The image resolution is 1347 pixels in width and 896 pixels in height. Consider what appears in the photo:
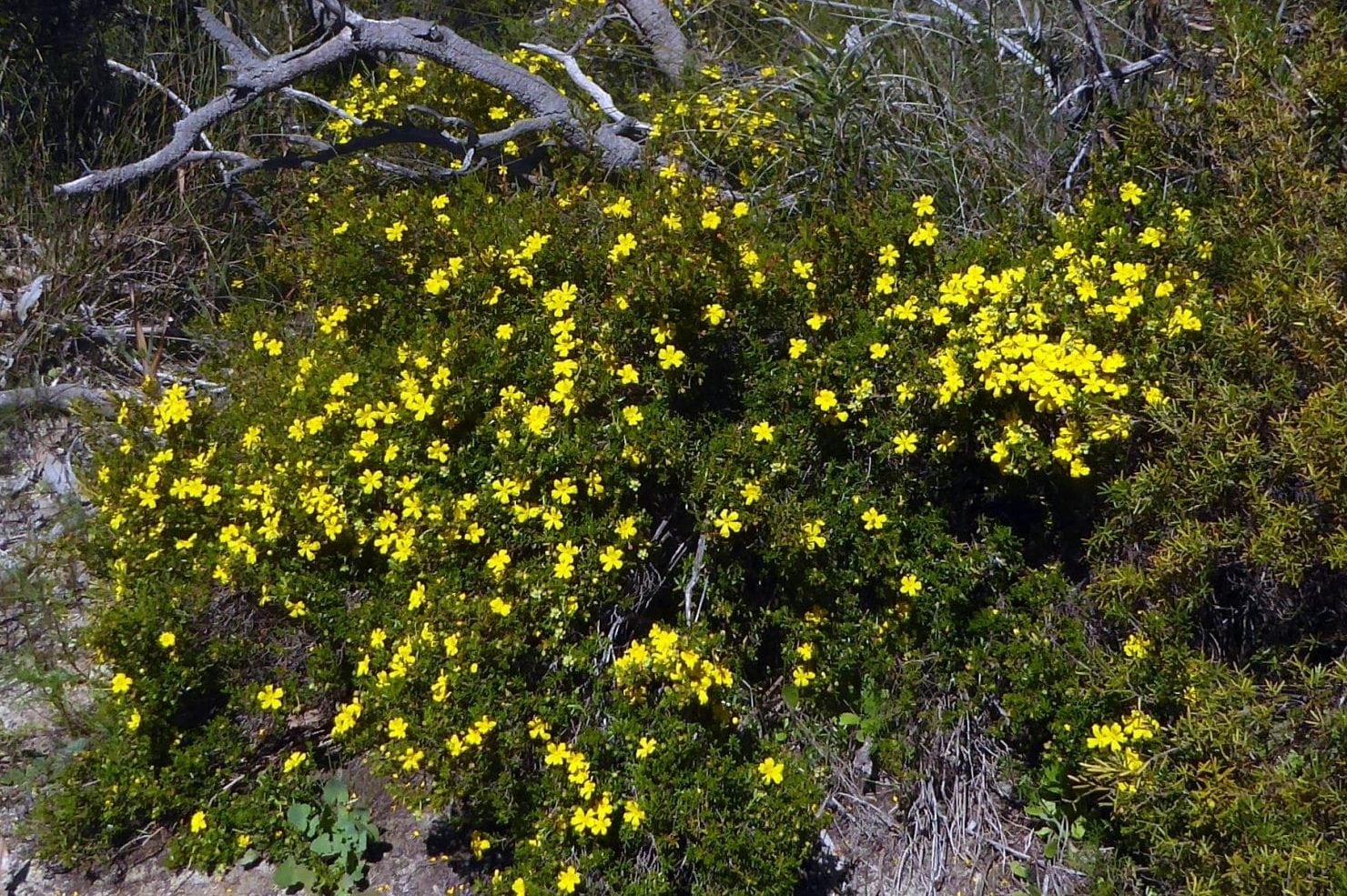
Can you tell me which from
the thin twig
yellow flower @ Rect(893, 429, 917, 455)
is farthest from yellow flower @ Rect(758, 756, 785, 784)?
yellow flower @ Rect(893, 429, 917, 455)

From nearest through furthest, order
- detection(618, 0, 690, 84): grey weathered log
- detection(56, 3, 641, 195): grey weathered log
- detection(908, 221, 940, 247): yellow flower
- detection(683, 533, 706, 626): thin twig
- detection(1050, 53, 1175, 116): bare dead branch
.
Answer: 1. detection(683, 533, 706, 626): thin twig
2. detection(908, 221, 940, 247): yellow flower
3. detection(1050, 53, 1175, 116): bare dead branch
4. detection(56, 3, 641, 195): grey weathered log
5. detection(618, 0, 690, 84): grey weathered log

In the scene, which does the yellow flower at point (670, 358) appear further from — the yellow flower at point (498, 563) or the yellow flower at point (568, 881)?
the yellow flower at point (568, 881)

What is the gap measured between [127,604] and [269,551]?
43 centimetres

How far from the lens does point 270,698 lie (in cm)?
281

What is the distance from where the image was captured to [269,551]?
2.93 metres

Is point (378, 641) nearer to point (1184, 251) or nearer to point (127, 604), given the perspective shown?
point (127, 604)

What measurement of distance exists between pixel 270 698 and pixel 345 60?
2339 millimetres

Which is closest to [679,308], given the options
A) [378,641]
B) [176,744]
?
[378,641]

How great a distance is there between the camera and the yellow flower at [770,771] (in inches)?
102

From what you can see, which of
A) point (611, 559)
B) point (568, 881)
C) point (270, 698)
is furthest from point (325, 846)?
point (611, 559)

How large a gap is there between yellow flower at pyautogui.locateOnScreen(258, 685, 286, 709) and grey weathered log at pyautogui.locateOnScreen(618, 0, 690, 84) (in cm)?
300

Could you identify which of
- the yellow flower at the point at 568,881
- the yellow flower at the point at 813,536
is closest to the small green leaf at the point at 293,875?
the yellow flower at the point at 568,881

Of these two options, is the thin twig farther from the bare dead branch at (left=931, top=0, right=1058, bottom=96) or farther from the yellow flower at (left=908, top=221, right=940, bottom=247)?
the bare dead branch at (left=931, top=0, right=1058, bottom=96)

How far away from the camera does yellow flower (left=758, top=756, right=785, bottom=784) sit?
2.59 metres
